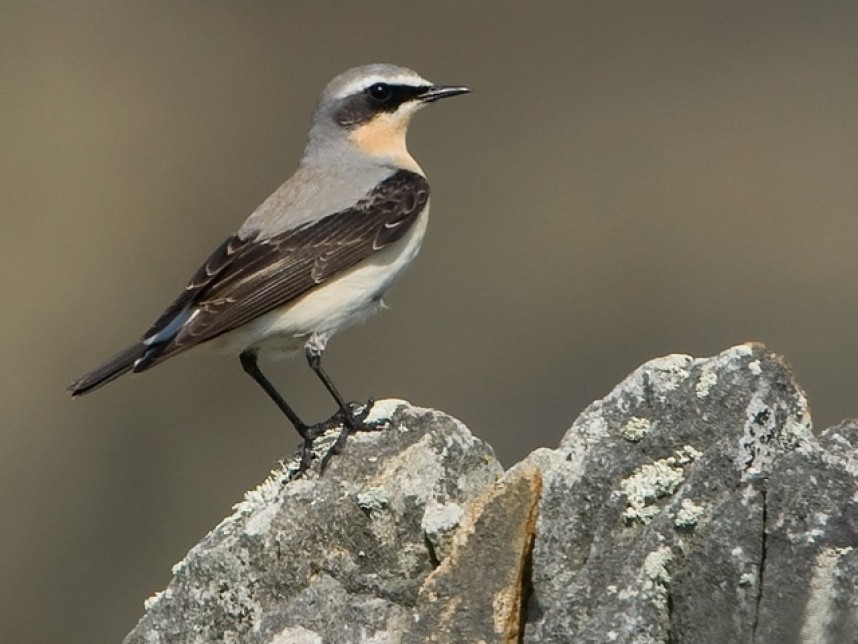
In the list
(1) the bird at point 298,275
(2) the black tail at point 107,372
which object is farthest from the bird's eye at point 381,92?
(2) the black tail at point 107,372

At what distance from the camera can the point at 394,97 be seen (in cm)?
1054

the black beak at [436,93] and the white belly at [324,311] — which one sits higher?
the black beak at [436,93]

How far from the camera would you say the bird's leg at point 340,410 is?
291 inches

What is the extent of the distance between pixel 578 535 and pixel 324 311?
11.3 ft

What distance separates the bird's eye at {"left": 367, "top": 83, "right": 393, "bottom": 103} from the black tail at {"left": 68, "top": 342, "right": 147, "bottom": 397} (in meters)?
2.34

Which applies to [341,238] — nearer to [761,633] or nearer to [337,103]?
[337,103]

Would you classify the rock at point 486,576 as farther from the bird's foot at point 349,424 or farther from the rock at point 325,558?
the bird's foot at point 349,424

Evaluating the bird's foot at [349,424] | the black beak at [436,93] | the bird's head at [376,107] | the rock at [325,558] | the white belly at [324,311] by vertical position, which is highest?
the black beak at [436,93]

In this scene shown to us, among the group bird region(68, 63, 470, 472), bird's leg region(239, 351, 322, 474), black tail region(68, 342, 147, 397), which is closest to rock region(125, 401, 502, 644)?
bird's leg region(239, 351, 322, 474)

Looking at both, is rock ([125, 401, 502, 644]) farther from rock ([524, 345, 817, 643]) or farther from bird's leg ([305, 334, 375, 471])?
rock ([524, 345, 817, 643])

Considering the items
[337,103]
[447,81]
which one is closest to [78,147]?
[447,81]

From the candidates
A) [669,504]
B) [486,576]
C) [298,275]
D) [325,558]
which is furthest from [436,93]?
[669,504]

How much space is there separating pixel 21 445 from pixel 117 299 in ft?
8.61

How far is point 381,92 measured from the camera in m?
10.5
